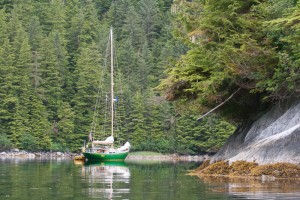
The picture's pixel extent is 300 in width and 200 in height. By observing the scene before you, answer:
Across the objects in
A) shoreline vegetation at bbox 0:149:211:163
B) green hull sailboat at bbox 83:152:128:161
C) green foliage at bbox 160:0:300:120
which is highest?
green foliage at bbox 160:0:300:120

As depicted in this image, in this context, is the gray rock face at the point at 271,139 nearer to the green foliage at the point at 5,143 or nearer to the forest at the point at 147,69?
the forest at the point at 147,69

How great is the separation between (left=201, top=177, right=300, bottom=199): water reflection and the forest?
150 inches

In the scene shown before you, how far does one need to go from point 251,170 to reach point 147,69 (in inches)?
3197

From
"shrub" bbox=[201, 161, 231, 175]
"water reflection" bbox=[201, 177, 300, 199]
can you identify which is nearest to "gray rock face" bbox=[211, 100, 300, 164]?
"shrub" bbox=[201, 161, 231, 175]

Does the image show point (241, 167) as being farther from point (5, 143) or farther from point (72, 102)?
point (72, 102)

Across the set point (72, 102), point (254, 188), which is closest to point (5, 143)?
point (72, 102)

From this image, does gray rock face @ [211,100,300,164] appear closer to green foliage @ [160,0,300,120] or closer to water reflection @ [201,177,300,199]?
green foliage @ [160,0,300,120]

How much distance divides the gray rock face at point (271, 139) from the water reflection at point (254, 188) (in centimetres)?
148

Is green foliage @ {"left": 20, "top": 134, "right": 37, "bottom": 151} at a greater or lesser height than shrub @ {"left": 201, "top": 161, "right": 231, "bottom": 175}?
greater

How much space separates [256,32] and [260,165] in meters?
5.00

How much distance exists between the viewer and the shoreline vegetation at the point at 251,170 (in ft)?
77.7

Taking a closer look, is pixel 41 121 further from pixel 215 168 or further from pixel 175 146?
pixel 215 168

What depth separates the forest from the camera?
1032 inches

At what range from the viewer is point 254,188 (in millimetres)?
20016
